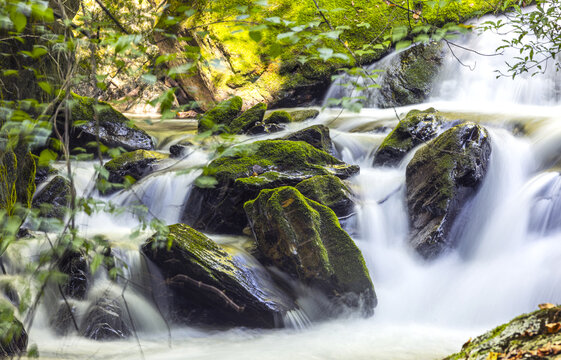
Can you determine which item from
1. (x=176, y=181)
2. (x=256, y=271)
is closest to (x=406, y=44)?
(x=256, y=271)

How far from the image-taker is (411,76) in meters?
11.6

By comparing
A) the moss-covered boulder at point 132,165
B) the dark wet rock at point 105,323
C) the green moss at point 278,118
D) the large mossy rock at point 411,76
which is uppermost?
the large mossy rock at point 411,76

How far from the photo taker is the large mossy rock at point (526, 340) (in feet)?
5.42

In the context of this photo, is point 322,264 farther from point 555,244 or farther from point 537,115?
point 537,115

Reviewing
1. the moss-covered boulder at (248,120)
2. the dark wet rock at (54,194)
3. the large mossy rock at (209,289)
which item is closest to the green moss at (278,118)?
the moss-covered boulder at (248,120)

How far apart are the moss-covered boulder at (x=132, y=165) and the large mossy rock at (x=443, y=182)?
424cm

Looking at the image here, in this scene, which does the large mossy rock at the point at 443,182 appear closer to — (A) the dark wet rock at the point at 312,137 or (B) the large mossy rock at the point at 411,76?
(A) the dark wet rock at the point at 312,137

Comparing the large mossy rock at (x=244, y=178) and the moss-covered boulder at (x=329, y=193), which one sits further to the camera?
the large mossy rock at (x=244, y=178)

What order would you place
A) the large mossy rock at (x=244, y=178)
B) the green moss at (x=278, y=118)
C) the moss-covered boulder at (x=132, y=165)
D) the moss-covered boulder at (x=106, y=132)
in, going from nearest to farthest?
the large mossy rock at (x=244, y=178) < the moss-covered boulder at (x=132, y=165) < the moss-covered boulder at (x=106, y=132) < the green moss at (x=278, y=118)

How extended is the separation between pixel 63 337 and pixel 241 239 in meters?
2.30

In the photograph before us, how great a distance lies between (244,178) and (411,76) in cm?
722

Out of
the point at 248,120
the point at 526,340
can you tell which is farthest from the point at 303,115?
the point at 526,340

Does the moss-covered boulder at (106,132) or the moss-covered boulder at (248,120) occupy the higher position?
the moss-covered boulder at (248,120)

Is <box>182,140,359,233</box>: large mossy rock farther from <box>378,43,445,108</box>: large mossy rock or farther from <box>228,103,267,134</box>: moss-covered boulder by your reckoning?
<box>378,43,445,108</box>: large mossy rock
